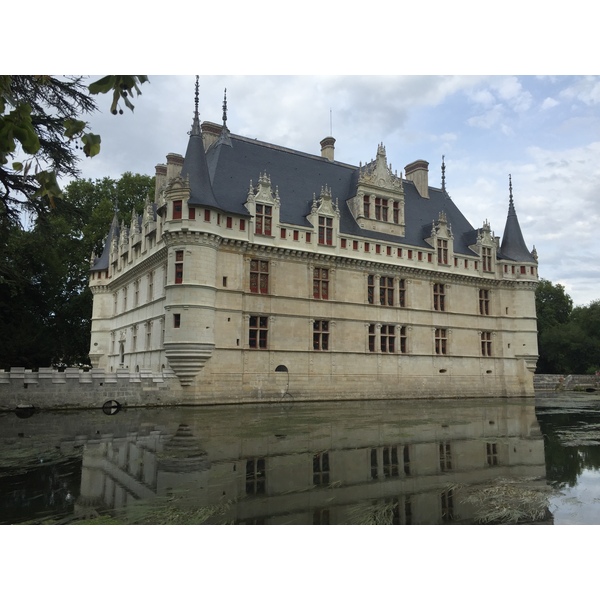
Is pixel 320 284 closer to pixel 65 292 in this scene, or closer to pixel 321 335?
pixel 321 335

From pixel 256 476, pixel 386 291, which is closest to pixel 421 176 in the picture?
pixel 386 291

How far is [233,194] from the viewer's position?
24891 millimetres

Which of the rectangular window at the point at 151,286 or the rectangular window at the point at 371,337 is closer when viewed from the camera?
the rectangular window at the point at 151,286

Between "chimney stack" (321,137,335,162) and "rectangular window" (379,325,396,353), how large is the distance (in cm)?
1128

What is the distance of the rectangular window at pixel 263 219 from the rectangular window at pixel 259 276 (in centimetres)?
145

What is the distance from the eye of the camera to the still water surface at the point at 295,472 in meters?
6.14

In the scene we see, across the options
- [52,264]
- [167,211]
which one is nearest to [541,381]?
[167,211]

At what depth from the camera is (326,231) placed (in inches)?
1054

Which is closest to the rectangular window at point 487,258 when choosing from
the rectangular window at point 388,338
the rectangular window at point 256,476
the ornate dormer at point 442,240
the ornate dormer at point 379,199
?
the ornate dormer at point 442,240

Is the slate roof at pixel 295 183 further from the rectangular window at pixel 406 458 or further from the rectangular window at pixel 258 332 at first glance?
the rectangular window at pixel 406 458

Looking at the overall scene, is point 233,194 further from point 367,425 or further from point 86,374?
point 367,425

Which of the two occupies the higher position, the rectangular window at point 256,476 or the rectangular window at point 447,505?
the rectangular window at point 256,476

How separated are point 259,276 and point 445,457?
52.4 ft

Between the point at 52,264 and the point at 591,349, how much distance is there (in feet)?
152
